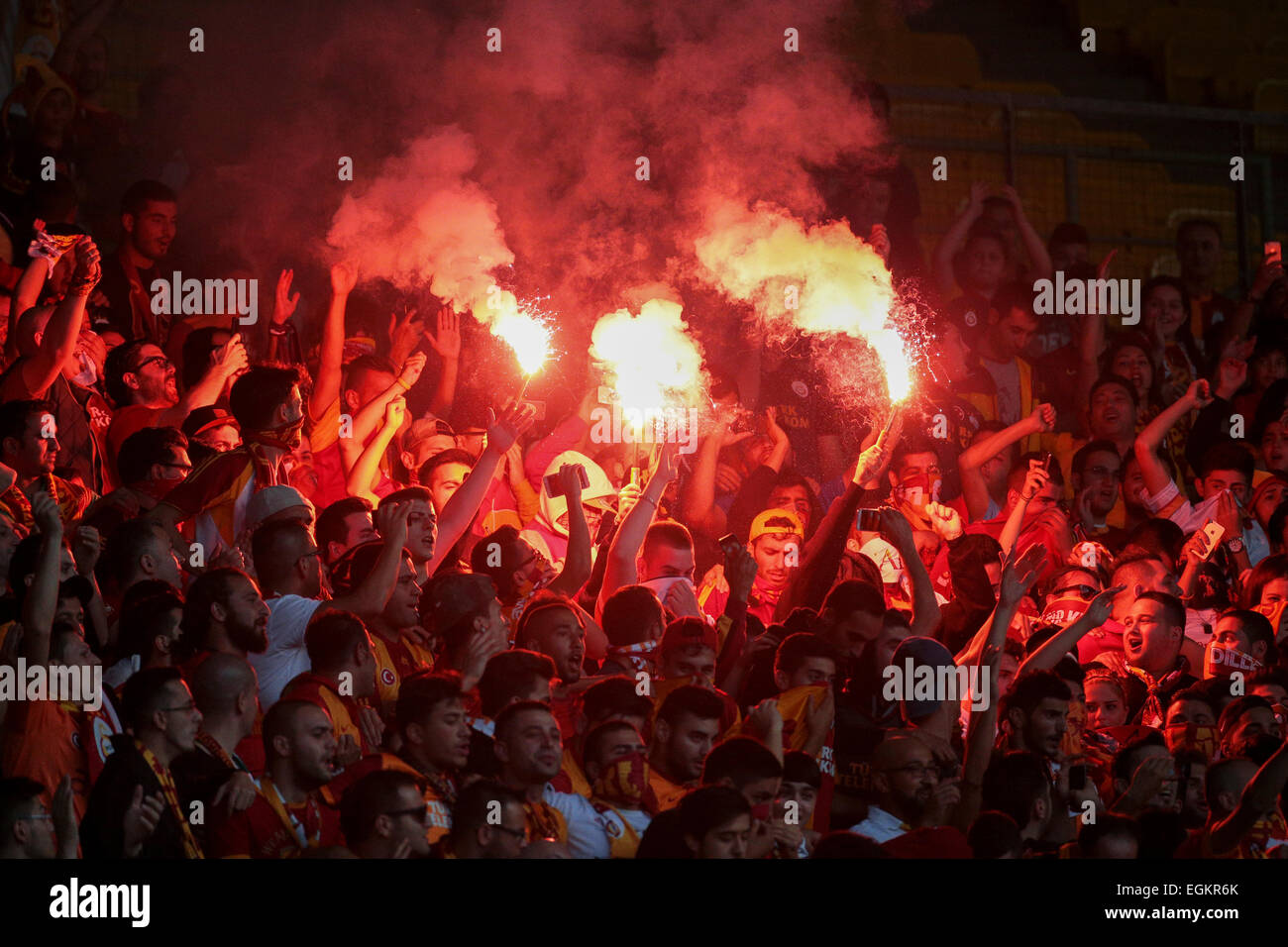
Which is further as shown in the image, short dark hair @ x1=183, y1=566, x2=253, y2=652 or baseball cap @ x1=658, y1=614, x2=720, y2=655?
baseball cap @ x1=658, y1=614, x2=720, y2=655

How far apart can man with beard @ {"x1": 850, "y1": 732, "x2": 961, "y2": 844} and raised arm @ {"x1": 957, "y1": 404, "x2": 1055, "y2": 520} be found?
7.04 feet

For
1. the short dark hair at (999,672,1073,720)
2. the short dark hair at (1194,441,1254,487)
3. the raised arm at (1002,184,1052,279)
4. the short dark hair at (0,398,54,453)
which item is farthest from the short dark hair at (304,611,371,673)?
the raised arm at (1002,184,1052,279)

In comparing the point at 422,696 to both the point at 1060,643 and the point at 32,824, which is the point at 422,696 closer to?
the point at 32,824

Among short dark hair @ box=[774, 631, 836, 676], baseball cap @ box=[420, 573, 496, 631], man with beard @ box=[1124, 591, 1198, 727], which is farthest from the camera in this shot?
man with beard @ box=[1124, 591, 1198, 727]

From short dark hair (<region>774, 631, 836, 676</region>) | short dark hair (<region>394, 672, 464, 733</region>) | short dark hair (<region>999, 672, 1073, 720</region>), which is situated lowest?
short dark hair (<region>999, 672, 1073, 720</region>)

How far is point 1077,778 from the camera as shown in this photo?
5.04 metres

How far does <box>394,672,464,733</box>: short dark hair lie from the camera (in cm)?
432

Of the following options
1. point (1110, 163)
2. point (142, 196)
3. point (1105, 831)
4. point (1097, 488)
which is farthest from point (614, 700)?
point (1110, 163)

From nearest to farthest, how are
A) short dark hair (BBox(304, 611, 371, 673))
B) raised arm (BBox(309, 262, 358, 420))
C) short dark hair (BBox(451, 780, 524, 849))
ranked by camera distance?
short dark hair (BBox(451, 780, 524, 849))
short dark hair (BBox(304, 611, 371, 673))
raised arm (BBox(309, 262, 358, 420))

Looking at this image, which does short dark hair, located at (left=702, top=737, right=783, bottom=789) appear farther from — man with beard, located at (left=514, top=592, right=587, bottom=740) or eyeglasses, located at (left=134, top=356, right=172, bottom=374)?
eyeglasses, located at (left=134, top=356, right=172, bottom=374)

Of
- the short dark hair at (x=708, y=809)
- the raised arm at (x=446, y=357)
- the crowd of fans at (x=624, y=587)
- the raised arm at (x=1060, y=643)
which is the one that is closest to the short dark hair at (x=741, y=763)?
the crowd of fans at (x=624, y=587)

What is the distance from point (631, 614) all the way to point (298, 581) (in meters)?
0.97

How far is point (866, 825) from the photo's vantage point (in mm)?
4727

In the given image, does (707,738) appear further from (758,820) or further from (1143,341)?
(1143,341)
